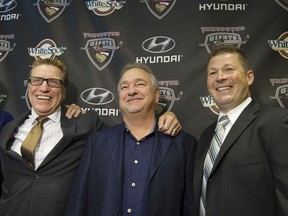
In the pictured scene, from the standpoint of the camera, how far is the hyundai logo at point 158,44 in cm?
242

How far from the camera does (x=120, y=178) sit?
5.56 ft

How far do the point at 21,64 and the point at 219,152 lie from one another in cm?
186

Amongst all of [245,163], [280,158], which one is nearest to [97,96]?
[245,163]

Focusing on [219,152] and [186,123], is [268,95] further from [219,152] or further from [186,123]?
[219,152]

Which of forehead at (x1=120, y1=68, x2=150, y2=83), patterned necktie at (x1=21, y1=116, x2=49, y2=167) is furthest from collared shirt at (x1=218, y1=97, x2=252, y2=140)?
patterned necktie at (x1=21, y1=116, x2=49, y2=167)

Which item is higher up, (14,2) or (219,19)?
(14,2)

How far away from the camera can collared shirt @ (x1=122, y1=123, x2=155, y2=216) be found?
5.47 feet

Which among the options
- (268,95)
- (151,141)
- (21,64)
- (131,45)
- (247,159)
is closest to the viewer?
(247,159)

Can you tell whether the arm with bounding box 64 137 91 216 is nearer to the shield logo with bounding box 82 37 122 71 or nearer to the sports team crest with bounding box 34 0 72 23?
the shield logo with bounding box 82 37 122 71

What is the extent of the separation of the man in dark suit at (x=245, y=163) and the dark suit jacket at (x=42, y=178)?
0.78 m

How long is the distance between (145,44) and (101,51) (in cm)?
36

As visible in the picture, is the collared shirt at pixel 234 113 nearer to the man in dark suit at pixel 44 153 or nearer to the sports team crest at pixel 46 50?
the man in dark suit at pixel 44 153

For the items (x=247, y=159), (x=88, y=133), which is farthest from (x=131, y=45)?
(x=247, y=159)

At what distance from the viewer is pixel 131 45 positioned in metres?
2.47
